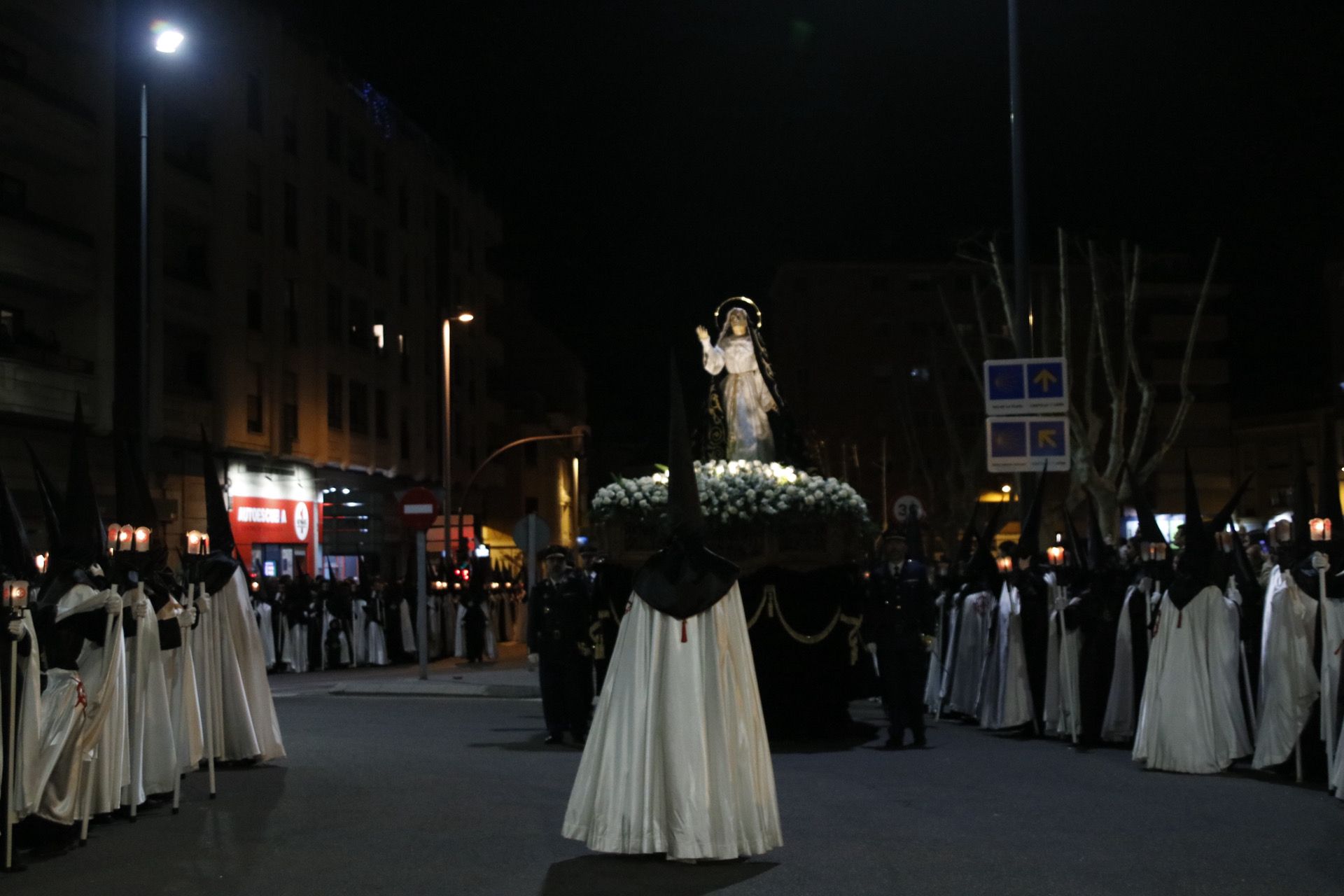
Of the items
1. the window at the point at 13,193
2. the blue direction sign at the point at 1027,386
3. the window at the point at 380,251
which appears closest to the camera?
the blue direction sign at the point at 1027,386

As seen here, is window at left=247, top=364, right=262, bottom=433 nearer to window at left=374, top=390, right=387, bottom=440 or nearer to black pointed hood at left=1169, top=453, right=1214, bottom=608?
window at left=374, top=390, right=387, bottom=440

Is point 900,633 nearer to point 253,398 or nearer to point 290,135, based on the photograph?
point 253,398

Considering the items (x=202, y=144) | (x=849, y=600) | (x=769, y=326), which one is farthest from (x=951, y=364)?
(x=849, y=600)

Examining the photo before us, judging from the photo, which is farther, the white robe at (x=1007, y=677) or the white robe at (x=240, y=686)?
the white robe at (x=1007, y=677)

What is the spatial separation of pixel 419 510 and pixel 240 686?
11411 mm

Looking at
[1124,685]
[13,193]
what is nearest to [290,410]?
[13,193]

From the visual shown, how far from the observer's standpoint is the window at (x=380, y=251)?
49.1 metres

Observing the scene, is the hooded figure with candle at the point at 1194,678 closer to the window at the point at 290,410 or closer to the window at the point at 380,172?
the window at the point at 290,410

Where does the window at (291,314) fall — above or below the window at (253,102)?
below

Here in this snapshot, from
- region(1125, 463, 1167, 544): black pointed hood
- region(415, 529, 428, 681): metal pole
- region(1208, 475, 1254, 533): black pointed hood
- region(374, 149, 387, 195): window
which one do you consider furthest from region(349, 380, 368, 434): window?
region(1208, 475, 1254, 533): black pointed hood

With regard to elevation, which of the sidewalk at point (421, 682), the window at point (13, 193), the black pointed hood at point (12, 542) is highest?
the window at point (13, 193)

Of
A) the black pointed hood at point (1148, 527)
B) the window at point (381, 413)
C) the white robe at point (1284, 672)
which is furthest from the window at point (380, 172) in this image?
the white robe at point (1284, 672)

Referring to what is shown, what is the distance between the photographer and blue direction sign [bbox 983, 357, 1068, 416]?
18.2m

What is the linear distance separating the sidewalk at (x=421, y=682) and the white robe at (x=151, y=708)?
7654 mm
